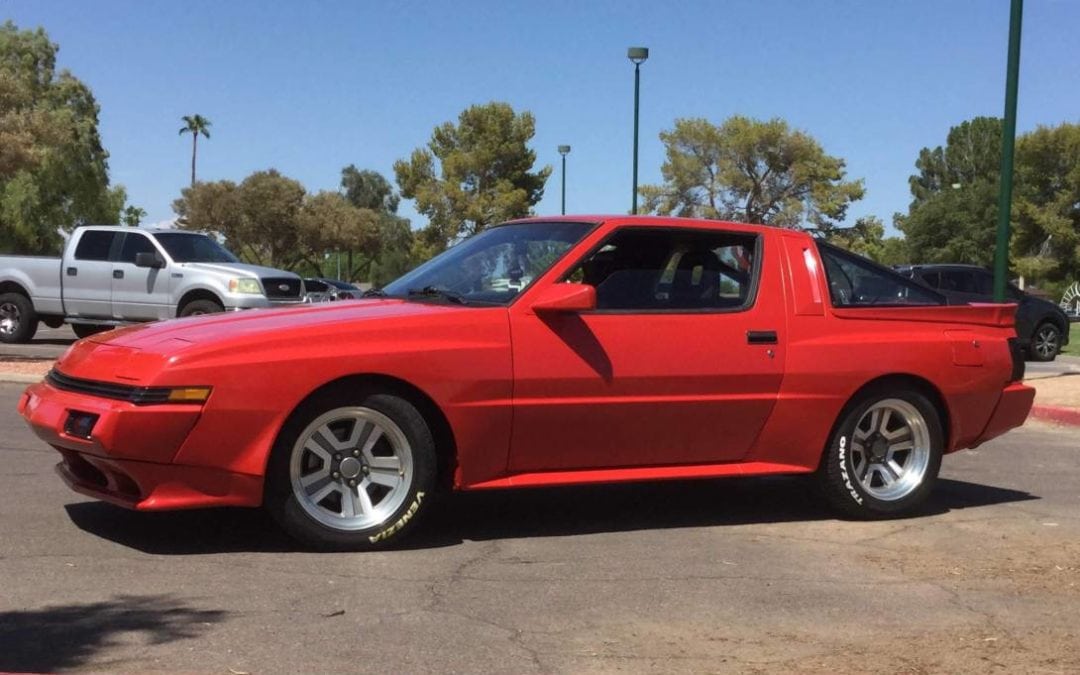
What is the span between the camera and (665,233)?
19.9 ft

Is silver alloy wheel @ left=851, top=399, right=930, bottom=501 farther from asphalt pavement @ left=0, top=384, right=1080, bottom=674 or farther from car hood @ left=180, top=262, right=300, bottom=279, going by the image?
car hood @ left=180, top=262, right=300, bottom=279

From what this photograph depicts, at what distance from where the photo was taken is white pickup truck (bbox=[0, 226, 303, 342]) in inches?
636

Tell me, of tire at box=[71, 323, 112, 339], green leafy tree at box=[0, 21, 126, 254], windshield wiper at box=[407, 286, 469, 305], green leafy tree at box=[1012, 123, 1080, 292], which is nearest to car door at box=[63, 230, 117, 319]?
tire at box=[71, 323, 112, 339]

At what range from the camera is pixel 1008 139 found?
13.3 m

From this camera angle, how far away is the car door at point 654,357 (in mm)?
5496

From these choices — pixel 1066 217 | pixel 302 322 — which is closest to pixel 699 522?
pixel 302 322

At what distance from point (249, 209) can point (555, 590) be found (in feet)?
150

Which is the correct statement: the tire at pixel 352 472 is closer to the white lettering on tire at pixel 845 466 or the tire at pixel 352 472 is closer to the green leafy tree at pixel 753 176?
the white lettering on tire at pixel 845 466

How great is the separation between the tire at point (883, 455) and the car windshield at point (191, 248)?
12.4 metres

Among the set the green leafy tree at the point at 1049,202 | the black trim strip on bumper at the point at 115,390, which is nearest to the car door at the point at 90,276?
the black trim strip on bumper at the point at 115,390

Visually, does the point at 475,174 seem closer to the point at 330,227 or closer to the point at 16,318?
the point at 330,227

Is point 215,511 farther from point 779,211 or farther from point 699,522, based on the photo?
point 779,211

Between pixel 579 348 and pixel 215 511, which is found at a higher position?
pixel 579 348

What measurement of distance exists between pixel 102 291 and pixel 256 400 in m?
12.9
